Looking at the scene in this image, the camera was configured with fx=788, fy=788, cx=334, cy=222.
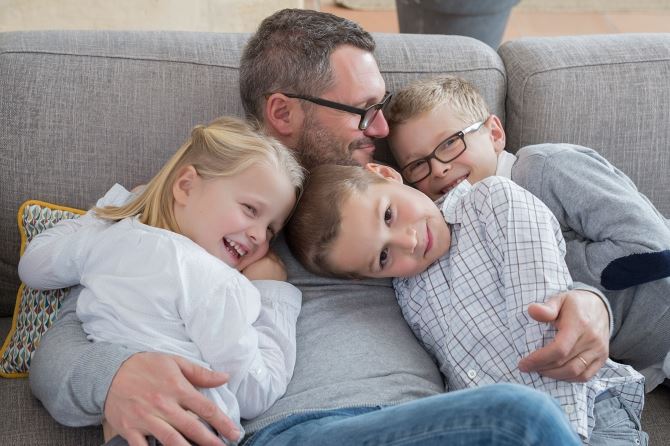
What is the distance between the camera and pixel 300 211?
171cm

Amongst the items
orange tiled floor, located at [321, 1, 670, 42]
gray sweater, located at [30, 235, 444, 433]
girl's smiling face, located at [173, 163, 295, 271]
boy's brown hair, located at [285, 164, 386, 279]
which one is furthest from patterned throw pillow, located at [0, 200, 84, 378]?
orange tiled floor, located at [321, 1, 670, 42]

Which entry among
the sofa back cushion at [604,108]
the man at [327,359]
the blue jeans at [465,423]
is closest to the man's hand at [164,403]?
the man at [327,359]

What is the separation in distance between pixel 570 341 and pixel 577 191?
0.42m

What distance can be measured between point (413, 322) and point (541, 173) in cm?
45

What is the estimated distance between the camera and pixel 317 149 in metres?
1.94

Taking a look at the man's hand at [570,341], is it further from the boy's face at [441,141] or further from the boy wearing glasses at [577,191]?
the boy's face at [441,141]

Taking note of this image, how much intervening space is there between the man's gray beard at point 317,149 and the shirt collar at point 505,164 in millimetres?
361

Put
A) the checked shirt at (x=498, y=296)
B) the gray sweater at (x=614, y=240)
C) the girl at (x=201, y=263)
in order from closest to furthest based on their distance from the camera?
1. the girl at (x=201, y=263)
2. the checked shirt at (x=498, y=296)
3. the gray sweater at (x=614, y=240)

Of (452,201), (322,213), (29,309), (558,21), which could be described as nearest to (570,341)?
(452,201)

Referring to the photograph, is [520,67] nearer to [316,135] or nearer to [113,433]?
[316,135]

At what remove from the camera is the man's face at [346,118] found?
75.2 inches

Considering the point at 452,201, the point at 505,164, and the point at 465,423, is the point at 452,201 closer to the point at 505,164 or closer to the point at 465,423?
the point at 505,164

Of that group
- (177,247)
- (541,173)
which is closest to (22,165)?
(177,247)

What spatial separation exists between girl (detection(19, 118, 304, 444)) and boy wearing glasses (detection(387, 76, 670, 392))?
37cm
